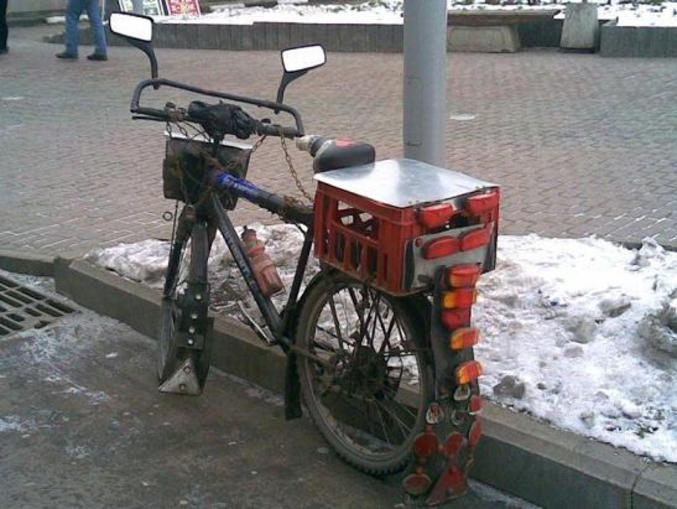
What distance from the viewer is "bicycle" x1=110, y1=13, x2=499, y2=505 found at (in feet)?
9.84

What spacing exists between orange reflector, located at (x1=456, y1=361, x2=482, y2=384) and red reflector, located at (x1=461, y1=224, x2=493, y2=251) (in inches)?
14.8

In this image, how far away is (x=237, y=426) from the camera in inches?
154

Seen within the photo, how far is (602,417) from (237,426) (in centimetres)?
148

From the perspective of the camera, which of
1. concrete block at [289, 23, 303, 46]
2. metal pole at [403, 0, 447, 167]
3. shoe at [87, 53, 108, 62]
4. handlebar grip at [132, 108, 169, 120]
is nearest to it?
handlebar grip at [132, 108, 169, 120]

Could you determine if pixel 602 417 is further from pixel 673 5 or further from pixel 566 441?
pixel 673 5

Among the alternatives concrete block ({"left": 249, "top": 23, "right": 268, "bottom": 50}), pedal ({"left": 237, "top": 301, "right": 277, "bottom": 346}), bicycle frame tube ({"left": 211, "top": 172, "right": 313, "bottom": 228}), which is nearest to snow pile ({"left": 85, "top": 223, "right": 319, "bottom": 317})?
pedal ({"left": 237, "top": 301, "right": 277, "bottom": 346})

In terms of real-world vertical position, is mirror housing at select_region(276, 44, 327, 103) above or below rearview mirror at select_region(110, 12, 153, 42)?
below

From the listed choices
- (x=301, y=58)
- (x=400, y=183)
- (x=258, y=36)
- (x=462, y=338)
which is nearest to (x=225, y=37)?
(x=258, y=36)

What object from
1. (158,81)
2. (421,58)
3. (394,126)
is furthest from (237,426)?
(394,126)

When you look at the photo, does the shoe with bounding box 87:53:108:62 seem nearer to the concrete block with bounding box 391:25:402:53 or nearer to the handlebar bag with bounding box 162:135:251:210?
the concrete block with bounding box 391:25:402:53

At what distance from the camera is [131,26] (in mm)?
3709

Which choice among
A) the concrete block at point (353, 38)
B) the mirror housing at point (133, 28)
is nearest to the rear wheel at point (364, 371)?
the mirror housing at point (133, 28)

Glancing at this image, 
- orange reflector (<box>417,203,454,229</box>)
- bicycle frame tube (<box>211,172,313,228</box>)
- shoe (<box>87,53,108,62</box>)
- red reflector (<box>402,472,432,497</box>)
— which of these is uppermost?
orange reflector (<box>417,203,454,229</box>)

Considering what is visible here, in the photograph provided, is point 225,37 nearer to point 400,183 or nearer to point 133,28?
point 133,28
